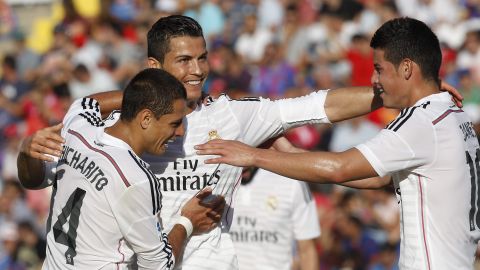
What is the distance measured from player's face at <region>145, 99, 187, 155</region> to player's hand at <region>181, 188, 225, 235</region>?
0.67 metres

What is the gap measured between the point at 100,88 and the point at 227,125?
9.56m

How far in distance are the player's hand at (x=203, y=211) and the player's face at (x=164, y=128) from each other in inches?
26.3

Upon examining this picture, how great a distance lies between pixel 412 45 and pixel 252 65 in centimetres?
1021

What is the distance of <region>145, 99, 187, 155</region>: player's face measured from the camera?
5777 mm

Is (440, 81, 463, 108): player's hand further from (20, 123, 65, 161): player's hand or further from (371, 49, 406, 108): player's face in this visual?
(20, 123, 65, 161): player's hand

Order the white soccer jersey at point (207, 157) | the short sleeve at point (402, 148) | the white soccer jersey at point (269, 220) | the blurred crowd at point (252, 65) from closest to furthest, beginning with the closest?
1. the short sleeve at point (402, 148)
2. the white soccer jersey at point (207, 157)
3. the white soccer jersey at point (269, 220)
4. the blurred crowd at point (252, 65)

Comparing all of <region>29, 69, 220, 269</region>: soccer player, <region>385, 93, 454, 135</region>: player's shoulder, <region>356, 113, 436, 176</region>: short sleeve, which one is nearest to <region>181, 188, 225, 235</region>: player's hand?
<region>29, 69, 220, 269</region>: soccer player

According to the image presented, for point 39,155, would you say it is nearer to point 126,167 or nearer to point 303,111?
point 126,167

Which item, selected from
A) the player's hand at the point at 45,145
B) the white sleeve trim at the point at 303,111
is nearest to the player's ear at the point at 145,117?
the player's hand at the point at 45,145

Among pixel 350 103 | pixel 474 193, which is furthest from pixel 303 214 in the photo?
pixel 474 193

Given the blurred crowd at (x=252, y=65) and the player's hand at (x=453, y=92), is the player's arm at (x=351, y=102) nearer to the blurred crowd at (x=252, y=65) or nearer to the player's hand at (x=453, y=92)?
the player's hand at (x=453, y=92)

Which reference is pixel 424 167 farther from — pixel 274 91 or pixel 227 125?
pixel 274 91

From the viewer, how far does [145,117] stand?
5.76 meters

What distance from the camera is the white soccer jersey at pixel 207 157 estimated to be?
6484 millimetres
